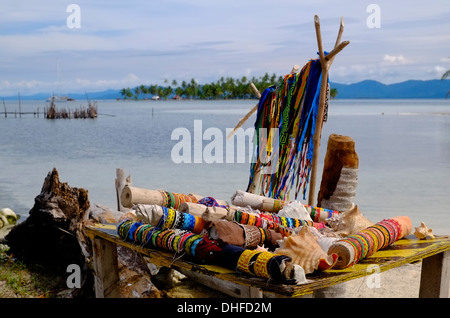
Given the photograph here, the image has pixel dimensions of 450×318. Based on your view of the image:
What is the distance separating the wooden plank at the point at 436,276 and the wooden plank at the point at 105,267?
202 cm

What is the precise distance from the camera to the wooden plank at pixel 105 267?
137 inches

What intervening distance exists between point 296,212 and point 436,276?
934 mm

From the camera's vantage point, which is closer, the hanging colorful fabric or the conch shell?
the conch shell

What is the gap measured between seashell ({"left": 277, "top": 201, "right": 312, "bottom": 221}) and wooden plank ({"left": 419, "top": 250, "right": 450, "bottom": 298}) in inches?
30.8

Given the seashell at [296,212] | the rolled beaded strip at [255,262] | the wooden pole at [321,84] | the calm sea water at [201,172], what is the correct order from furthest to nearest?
1. the calm sea water at [201,172]
2. the wooden pole at [321,84]
3. the seashell at [296,212]
4. the rolled beaded strip at [255,262]

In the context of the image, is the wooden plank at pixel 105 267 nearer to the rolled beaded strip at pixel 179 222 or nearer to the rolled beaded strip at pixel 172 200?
the rolled beaded strip at pixel 172 200

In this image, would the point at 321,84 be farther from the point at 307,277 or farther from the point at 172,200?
the point at 307,277

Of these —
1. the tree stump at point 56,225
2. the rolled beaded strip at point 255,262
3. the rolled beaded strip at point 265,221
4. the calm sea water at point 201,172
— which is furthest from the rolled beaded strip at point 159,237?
the calm sea water at point 201,172

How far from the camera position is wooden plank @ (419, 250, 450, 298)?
3.14m

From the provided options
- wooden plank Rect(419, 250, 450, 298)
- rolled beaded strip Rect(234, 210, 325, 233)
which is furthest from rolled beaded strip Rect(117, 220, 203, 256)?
wooden plank Rect(419, 250, 450, 298)

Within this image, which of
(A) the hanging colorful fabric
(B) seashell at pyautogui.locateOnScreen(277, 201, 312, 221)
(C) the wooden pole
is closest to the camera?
(B) seashell at pyautogui.locateOnScreen(277, 201, 312, 221)

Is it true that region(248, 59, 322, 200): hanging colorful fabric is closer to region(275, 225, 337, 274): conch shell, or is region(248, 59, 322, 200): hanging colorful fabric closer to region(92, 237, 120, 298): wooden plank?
region(92, 237, 120, 298): wooden plank

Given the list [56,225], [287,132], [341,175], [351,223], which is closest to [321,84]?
[287,132]

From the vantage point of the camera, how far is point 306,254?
236 cm
